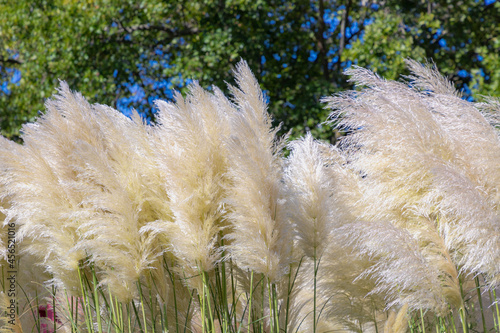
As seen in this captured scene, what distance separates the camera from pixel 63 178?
2.10 m

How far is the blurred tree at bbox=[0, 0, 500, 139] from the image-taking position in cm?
790

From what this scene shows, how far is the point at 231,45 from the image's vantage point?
798cm

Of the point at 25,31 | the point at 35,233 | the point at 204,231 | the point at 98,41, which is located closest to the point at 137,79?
the point at 98,41

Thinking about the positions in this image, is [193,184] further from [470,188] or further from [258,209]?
[470,188]

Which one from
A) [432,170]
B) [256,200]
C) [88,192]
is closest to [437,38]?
[432,170]

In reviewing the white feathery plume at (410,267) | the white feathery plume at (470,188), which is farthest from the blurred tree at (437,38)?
the white feathery plume at (410,267)

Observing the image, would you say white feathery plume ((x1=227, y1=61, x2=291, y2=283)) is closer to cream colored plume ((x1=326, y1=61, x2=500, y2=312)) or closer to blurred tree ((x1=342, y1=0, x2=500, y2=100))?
cream colored plume ((x1=326, y1=61, x2=500, y2=312))

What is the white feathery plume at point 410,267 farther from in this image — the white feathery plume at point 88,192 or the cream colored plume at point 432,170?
the white feathery plume at point 88,192

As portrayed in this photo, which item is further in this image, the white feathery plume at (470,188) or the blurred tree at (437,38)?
the blurred tree at (437,38)

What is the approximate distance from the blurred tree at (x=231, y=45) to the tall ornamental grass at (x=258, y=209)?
5.55 metres

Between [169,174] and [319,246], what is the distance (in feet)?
2.23

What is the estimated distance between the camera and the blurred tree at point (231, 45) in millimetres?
7902

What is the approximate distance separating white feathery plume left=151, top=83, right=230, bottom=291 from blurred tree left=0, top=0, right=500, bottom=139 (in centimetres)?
583

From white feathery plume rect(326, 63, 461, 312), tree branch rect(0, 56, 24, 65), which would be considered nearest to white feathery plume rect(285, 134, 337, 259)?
white feathery plume rect(326, 63, 461, 312)
